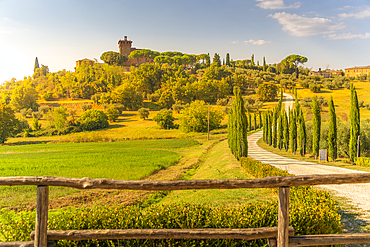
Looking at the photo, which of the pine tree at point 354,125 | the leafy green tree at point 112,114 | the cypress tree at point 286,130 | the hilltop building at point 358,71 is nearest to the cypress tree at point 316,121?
the pine tree at point 354,125

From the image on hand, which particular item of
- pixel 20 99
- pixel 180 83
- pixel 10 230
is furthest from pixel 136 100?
pixel 10 230

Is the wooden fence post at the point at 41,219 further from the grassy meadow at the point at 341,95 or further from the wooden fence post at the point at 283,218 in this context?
the grassy meadow at the point at 341,95

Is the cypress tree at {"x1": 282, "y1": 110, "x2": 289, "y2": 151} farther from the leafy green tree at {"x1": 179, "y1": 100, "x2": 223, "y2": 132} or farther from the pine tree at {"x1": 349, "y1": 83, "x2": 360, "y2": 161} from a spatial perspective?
the leafy green tree at {"x1": 179, "y1": 100, "x2": 223, "y2": 132}

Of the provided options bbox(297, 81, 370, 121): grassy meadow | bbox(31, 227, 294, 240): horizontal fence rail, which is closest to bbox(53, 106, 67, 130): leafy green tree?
bbox(31, 227, 294, 240): horizontal fence rail

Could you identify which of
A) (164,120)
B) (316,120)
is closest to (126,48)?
(164,120)

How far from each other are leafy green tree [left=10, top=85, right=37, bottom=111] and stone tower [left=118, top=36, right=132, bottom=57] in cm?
7688

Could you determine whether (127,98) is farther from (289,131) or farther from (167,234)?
(167,234)

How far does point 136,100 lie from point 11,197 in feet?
244

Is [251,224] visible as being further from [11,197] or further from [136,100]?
[136,100]

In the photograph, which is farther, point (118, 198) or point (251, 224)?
point (118, 198)

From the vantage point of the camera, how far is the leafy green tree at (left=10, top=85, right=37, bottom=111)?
266 feet

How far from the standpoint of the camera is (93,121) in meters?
59.0

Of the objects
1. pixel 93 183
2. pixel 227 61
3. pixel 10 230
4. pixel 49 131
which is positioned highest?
pixel 227 61

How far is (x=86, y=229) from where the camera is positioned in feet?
11.5
